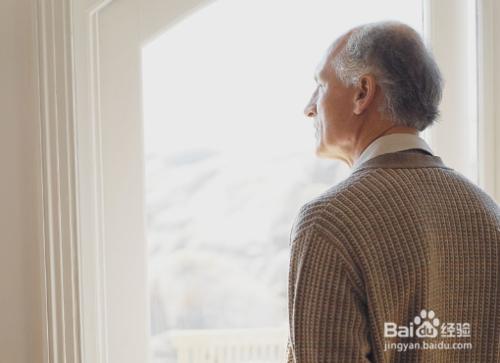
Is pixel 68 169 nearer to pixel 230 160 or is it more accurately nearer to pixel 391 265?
pixel 230 160

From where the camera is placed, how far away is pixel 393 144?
99 centimetres

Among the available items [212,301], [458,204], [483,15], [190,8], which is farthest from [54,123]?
[483,15]

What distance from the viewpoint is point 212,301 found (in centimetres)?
154

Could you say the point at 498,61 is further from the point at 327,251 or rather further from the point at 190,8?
the point at 327,251

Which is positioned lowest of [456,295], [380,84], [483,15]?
[456,295]

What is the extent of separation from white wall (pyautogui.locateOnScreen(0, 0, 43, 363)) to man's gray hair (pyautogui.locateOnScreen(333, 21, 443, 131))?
719 millimetres

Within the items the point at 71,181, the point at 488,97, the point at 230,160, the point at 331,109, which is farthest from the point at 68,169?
the point at 488,97

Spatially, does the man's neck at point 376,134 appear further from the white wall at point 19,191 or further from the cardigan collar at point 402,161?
the white wall at point 19,191

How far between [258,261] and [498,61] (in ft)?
2.58

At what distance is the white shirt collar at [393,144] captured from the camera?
992 mm

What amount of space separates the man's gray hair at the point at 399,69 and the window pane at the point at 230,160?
0.52 m

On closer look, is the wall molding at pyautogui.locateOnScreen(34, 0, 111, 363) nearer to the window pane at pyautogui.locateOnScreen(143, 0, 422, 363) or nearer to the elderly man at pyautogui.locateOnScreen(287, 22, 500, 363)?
the window pane at pyautogui.locateOnScreen(143, 0, 422, 363)

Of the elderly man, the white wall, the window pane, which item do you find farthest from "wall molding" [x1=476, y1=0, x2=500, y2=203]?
the white wall

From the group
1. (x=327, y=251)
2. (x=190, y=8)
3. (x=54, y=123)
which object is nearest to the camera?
(x=327, y=251)
